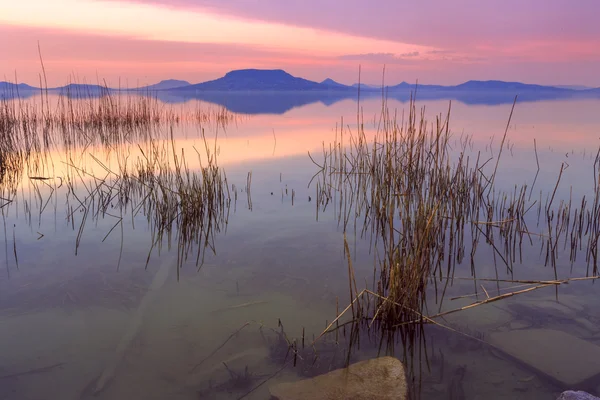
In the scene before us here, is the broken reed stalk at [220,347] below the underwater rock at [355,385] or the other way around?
below

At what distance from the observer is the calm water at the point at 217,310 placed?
1.87m

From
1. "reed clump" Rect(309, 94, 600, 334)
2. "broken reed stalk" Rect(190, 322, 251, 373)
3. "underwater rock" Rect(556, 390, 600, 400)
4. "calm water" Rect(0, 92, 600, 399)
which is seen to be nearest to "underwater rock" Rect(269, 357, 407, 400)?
"calm water" Rect(0, 92, 600, 399)

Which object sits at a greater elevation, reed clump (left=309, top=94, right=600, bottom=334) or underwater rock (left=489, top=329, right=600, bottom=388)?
reed clump (left=309, top=94, right=600, bottom=334)

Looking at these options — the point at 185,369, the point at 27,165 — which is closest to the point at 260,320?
the point at 185,369

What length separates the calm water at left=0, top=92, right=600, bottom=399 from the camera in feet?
6.15

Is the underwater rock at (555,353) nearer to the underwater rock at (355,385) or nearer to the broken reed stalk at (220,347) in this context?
the underwater rock at (355,385)

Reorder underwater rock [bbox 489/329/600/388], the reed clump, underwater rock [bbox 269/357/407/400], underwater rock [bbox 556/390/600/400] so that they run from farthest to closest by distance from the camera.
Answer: the reed clump < underwater rock [bbox 489/329/600/388] < underwater rock [bbox 269/357/407/400] < underwater rock [bbox 556/390/600/400]

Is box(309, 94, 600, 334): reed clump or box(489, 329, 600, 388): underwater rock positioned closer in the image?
box(489, 329, 600, 388): underwater rock

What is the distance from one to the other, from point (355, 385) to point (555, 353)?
101 cm

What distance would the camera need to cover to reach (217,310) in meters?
2.47

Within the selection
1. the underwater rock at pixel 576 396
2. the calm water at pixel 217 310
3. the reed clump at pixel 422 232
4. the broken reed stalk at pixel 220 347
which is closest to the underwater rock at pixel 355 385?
the calm water at pixel 217 310

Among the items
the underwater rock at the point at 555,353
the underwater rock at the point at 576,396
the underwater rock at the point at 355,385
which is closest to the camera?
the underwater rock at the point at 576,396

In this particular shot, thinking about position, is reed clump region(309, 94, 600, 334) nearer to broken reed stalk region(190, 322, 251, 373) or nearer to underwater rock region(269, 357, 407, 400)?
underwater rock region(269, 357, 407, 400)

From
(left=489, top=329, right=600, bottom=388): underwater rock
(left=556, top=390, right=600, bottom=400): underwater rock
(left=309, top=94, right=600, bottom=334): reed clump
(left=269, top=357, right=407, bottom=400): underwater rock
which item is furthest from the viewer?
(left=309, top=94, right=600, bottom=334): reed clump
